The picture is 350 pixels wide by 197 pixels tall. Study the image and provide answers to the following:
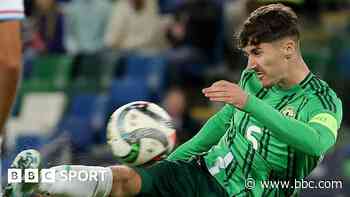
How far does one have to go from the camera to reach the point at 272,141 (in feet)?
14.5

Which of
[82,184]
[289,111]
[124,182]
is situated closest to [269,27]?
[289,111]

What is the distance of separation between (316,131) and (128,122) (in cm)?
79

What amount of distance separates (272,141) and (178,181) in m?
0.41

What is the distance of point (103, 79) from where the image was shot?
821cm

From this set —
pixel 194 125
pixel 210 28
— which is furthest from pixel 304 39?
pixel 194 125

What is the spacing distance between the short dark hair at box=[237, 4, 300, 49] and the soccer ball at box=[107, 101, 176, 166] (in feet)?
1.54

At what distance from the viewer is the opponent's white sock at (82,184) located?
425cm

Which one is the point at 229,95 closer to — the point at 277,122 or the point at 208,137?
the point at 277,122

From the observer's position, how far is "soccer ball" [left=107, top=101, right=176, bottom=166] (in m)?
4.47

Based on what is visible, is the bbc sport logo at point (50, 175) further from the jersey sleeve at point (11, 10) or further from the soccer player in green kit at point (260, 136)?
the jersey sleeve at point (11, 10)

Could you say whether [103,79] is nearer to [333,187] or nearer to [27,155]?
[333,187]

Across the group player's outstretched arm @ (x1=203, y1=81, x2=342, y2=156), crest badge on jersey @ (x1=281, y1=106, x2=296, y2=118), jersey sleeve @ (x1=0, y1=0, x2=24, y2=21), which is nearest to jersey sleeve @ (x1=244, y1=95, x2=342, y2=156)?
player's outstretched arm @ (x1=203, y1=81, x2=342, y2=156)

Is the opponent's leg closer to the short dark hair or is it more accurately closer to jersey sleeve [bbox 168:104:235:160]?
jersey sleeve [bbox 168:104:235:160]

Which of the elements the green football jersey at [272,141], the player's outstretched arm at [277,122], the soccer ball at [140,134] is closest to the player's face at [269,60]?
the green football jersey at [272,141]
